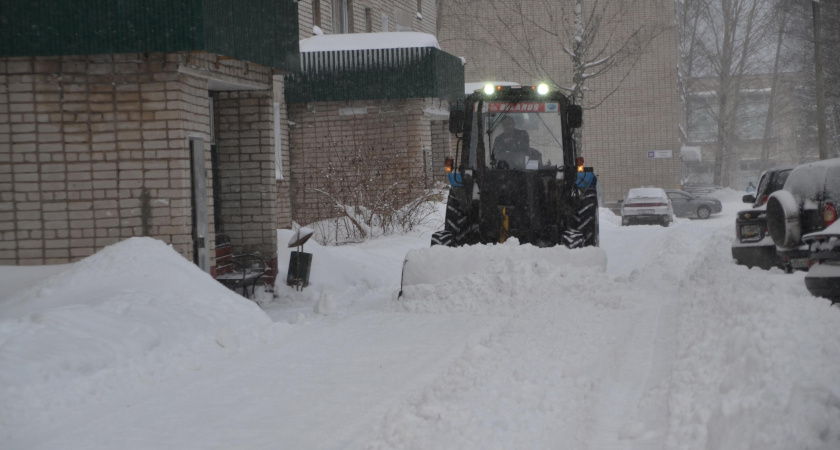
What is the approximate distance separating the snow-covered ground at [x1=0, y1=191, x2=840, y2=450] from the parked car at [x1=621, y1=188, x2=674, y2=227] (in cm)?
1924

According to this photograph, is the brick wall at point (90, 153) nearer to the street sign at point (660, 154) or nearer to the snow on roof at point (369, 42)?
the snow on roof at point (369, 42)

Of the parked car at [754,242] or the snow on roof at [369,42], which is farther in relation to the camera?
the snow on roof at [369,42]

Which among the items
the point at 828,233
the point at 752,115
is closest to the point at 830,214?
the point at 828,233

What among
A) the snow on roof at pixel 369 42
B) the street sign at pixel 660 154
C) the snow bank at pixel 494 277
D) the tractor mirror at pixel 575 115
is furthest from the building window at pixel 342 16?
the street sign at pixel 660 154

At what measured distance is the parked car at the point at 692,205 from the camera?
124 feet

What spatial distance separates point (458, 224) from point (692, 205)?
2824cm

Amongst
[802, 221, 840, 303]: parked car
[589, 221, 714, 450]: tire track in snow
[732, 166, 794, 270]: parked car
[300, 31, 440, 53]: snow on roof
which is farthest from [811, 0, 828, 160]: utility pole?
[802, 221, 840, 303]: parked car

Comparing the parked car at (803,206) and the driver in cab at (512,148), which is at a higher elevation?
the driver in cab at (512,148)

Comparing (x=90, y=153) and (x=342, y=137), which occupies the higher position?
(x=342, y=137)

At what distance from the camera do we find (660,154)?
43500 millimetres

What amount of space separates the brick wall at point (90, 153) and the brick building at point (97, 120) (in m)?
0.01

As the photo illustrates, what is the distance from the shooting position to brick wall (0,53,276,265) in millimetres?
9594

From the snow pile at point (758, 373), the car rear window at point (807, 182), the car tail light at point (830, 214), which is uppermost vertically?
the car rear window at point (807, 182)

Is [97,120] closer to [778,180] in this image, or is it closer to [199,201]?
[199,201]
